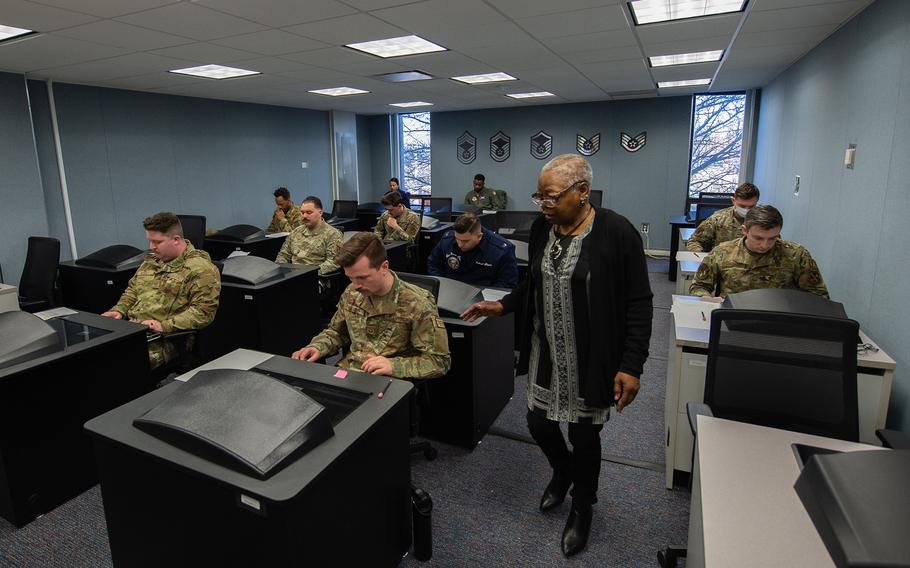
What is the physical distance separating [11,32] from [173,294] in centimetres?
224

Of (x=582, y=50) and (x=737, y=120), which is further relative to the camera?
(x=737, y=120)

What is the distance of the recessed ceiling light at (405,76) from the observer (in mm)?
5152

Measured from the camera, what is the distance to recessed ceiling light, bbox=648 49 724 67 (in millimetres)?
4541

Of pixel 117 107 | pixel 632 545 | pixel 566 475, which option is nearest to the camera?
pixel 632 545

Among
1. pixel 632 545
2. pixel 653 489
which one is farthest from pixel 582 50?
pixel 632 545

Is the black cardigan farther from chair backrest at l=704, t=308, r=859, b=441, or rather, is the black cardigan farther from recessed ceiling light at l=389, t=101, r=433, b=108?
recessed ceiling light at l=389, t=101, r=433, b=108

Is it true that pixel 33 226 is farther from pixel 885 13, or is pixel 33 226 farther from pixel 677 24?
pixel 885 13

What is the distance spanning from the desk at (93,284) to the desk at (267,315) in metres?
→ 0.83

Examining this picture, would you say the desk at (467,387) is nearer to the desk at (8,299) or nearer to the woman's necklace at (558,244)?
the woman's necklace at (558,244)

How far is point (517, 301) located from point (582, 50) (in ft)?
10.00

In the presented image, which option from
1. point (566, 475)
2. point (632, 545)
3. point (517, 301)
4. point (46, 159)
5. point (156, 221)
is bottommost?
Answer: point (632, 545)

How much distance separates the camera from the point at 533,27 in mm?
3402

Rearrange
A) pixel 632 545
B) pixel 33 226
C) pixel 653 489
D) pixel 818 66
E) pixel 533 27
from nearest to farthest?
1. pixel 632 545
2. pixel 653 489
3. pixel 533 27
4. pixel 818 66
5. pixel 33 226

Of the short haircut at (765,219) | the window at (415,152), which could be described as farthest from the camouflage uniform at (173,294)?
the window at (415,152)
